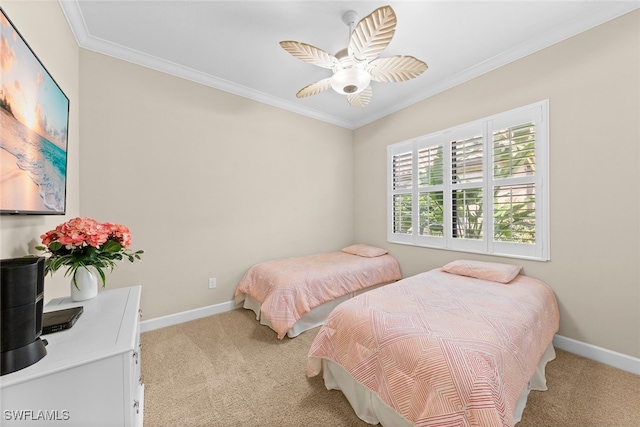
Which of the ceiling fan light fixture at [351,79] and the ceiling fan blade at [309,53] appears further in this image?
the ceiling fan light fixture at [351,79]

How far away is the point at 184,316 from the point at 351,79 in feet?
Result: 9.30

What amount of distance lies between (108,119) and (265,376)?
104 inches

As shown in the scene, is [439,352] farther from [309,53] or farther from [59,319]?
[309,53]

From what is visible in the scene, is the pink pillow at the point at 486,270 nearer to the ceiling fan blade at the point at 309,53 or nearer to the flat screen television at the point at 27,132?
the ceiling fan blade at the point at 309,53

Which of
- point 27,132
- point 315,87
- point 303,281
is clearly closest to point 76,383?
point 27,132

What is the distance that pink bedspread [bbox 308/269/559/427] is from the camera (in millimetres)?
1054

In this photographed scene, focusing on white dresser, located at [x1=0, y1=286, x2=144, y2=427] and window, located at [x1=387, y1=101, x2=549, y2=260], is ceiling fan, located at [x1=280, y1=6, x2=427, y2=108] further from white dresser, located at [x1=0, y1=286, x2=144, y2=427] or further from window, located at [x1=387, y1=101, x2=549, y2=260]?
white dresser, located at [x1=0, y1=286, x2=144, y2=427]

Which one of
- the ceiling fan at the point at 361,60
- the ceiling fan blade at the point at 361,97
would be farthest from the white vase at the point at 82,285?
the ceiling fan blade at the point at 361,97

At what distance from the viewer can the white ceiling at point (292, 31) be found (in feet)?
6.11

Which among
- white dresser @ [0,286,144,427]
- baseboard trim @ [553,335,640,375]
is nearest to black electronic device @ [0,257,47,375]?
white dresser @ [0,286,144,427]

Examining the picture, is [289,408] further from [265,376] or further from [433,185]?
[433,185]

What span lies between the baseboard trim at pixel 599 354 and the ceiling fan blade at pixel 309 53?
301 centimetres

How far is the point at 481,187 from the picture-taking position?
8.63 ft

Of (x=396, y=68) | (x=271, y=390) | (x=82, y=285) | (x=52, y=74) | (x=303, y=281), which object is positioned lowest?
(x=271, y=390)
